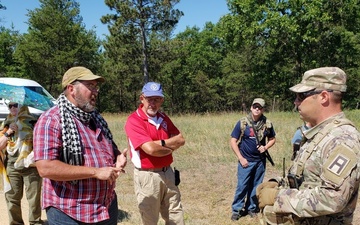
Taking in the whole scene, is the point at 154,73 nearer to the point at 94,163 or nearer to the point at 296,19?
the point at 296,19

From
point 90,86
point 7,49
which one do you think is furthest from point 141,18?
point 90,86

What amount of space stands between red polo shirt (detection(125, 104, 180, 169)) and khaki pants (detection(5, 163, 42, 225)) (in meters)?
1.56

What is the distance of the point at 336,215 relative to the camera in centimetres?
208

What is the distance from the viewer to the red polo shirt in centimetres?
379

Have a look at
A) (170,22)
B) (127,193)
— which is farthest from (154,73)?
(127,193)

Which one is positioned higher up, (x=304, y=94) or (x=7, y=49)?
(x=7, y=49)

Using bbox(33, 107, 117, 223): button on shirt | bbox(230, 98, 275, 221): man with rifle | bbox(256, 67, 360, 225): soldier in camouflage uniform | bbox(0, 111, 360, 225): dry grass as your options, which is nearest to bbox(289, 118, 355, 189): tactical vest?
bbox(256, 67, 360, 225): soldier in camouflage uniform

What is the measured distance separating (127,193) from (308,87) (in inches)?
200

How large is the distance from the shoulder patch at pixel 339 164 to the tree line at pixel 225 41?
73.0 feet

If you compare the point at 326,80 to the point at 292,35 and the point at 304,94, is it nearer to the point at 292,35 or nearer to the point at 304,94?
the point at 304,94

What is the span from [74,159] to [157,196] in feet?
5.06

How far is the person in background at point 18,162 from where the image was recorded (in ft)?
14.6

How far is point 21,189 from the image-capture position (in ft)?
15.4

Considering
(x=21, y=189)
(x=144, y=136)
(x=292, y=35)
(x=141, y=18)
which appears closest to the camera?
(x=144, y=136)
